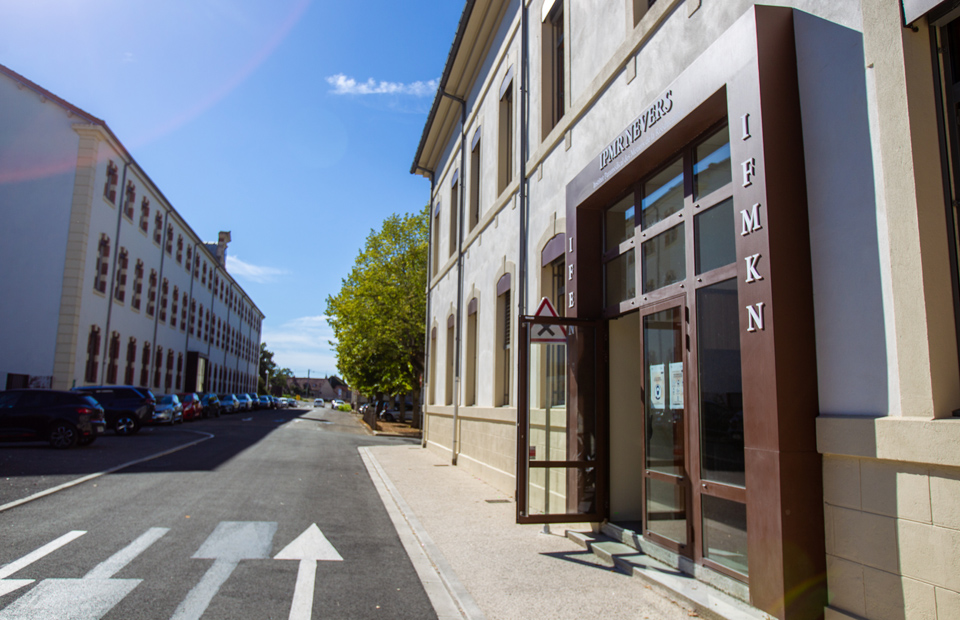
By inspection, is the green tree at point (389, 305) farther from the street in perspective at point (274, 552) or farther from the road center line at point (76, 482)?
the street in perspective at point (274, 552)

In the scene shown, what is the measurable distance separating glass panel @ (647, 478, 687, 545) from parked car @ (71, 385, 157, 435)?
68.6 feet

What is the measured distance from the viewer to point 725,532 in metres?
5.28

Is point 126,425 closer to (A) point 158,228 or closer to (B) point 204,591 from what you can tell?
(B) point 204,591

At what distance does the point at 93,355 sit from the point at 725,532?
109ft

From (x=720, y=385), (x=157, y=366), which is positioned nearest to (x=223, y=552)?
(x=720, y=385)

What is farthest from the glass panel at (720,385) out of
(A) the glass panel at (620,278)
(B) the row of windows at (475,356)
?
(B) the row of windows at (475,356)

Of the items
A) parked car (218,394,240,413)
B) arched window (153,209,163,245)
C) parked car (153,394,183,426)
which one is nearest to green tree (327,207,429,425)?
parked car (153,394,183,426)

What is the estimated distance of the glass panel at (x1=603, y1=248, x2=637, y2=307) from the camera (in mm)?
7340

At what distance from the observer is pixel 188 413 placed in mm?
35531

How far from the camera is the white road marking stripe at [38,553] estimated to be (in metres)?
5.48

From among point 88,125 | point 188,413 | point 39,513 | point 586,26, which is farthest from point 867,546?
point 188,413

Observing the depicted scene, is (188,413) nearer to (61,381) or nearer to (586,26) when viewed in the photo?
(61,381)

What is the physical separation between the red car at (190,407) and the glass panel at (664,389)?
33.6m

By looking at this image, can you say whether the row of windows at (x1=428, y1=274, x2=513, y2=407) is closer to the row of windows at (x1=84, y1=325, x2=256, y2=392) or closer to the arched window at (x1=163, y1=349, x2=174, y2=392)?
the row of windows at (x1=84, y1=325, x2=256, y2=392)
